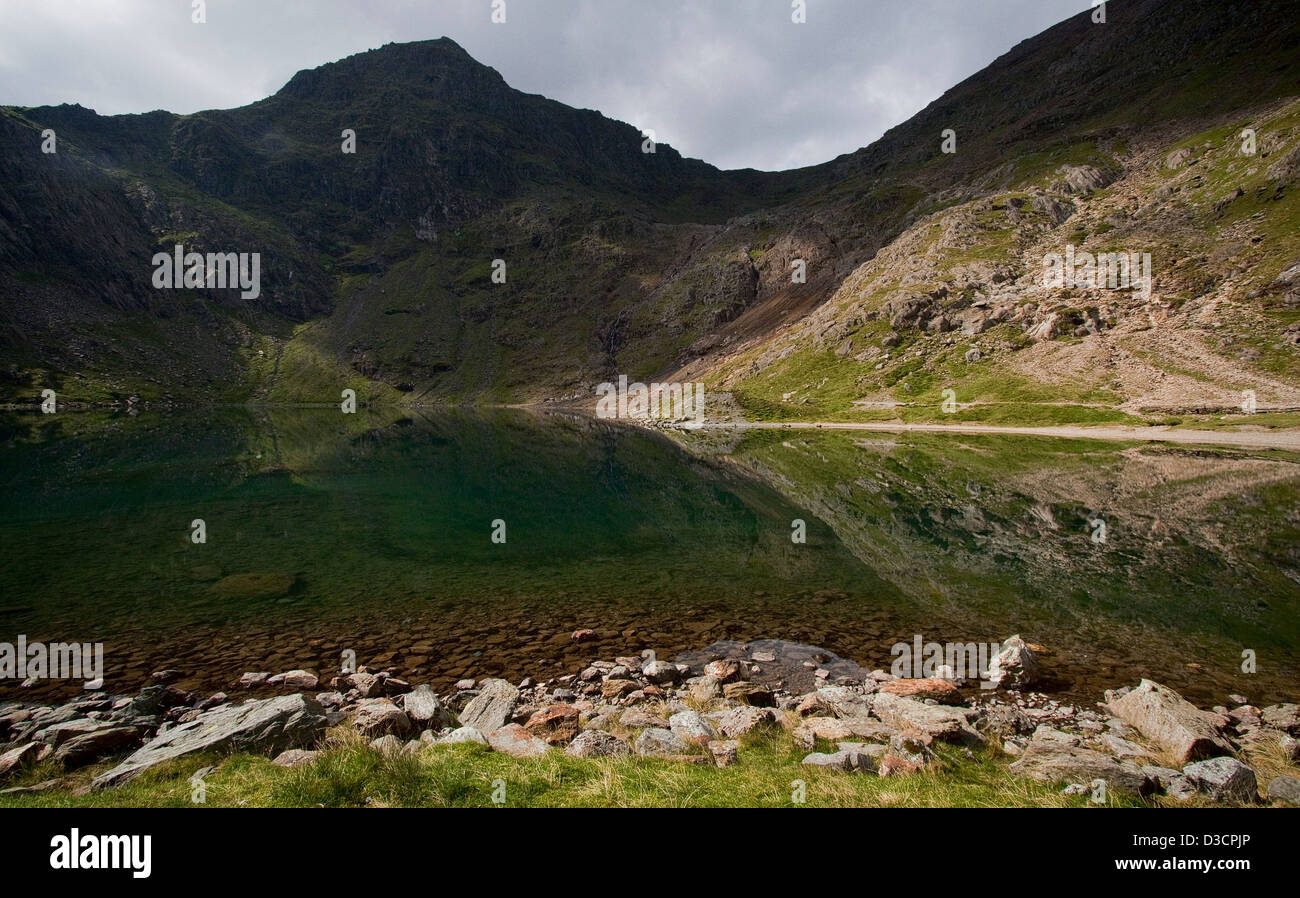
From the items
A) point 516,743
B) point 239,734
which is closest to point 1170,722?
point 516,743

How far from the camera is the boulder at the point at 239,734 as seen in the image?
10.1 metres

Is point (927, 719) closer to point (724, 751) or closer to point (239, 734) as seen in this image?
point (724, 751)

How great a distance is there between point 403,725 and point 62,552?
2953cm

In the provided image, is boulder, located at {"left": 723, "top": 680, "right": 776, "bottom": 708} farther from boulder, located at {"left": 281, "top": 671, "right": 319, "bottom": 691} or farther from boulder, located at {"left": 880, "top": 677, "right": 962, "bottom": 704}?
boulder, located at {"left": 281, "top": 671, "right": 319, "bottom": 691}

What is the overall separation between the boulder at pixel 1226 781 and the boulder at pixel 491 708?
40.8ft

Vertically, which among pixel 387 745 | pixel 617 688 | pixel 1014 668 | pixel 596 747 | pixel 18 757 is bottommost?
pixel 617 688

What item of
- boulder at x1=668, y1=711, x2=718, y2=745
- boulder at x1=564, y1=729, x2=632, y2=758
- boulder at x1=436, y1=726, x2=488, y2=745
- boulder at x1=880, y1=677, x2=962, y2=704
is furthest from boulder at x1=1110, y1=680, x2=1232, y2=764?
boulder at x1=436, y1=726, x2=488, y2=745

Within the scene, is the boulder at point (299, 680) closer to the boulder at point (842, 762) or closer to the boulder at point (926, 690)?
the boulder at point (842, 762)

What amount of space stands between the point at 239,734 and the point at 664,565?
20.0 meters

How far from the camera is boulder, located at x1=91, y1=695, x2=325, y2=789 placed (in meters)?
10.1

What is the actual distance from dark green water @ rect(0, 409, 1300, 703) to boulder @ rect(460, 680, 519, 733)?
2626 mm

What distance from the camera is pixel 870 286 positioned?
148625mm

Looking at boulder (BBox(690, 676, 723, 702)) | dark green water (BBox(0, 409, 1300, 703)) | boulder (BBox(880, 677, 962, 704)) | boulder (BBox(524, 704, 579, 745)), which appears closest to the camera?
boulder (BBox(524, 704, 579, 745))

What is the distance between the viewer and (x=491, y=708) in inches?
551
